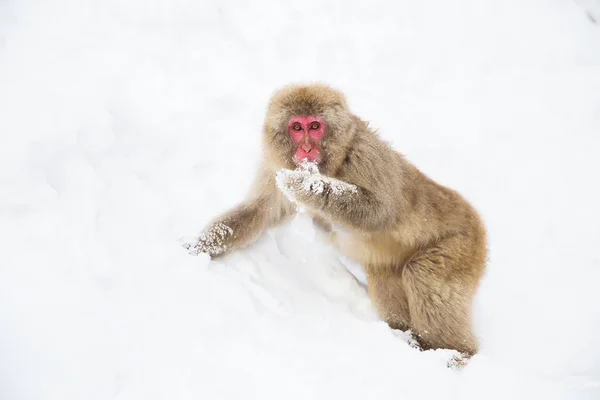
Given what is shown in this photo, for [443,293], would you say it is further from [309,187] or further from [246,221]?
[246,221]

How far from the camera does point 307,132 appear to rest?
9.75 feet

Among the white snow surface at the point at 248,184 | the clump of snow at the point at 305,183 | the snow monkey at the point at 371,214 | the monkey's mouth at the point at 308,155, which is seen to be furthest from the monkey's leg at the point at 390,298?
the monkey's mouth at the point at 308,155

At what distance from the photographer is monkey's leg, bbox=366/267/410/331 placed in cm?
347

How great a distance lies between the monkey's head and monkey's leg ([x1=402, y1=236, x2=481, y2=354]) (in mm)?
902

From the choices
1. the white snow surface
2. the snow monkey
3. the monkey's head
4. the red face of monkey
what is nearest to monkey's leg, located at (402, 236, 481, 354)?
the snow monkey

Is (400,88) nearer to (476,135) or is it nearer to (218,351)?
(476,135)

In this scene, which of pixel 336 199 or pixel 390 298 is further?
pixel 390 298

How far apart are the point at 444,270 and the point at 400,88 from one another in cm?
246

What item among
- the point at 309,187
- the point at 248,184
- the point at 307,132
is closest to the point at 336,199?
the point at 309,187

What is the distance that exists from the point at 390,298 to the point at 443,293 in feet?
1.33

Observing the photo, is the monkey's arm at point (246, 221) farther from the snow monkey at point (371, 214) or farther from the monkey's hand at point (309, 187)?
the monkey's hand at point (309, 187)

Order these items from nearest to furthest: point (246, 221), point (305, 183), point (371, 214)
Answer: point (305, 183) → point (371, 214) → point (246, 221)

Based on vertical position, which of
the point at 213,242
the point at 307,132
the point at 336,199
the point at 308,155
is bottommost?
the point at 213,242

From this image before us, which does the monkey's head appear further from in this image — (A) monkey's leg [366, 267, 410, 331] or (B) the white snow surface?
(A) monkey's leg [366, 267, 410, 331]
